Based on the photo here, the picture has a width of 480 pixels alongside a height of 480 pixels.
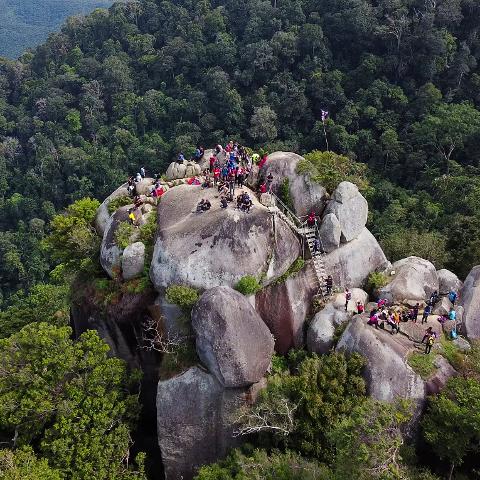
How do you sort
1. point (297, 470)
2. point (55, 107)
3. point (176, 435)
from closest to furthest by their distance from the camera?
point (297, 470) → point (176, 435) → point (55, 107)

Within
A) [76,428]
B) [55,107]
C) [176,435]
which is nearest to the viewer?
[76,428]

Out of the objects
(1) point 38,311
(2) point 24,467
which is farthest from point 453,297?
(1) point 38,311

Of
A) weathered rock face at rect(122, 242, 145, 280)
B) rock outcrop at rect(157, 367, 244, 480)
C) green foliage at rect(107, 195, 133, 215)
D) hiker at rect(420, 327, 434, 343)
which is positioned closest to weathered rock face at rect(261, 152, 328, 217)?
green foliage at rect(107, 195, 133, 215)

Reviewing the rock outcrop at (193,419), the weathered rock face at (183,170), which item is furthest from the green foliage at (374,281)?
the weathered rock face at (183,170)

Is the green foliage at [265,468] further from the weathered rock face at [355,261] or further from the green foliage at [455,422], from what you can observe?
the weathered rock face at [355,261]

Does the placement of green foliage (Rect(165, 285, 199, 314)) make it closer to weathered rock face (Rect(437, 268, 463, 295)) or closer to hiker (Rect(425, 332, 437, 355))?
hiker (Rect(425, 332, 437, 355))

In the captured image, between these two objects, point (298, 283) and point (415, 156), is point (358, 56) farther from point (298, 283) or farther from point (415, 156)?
point (298, 283)

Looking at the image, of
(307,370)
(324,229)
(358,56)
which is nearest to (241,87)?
(358,56)

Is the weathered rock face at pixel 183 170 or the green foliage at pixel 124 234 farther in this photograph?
the weathered rock face at pixel 183 170
